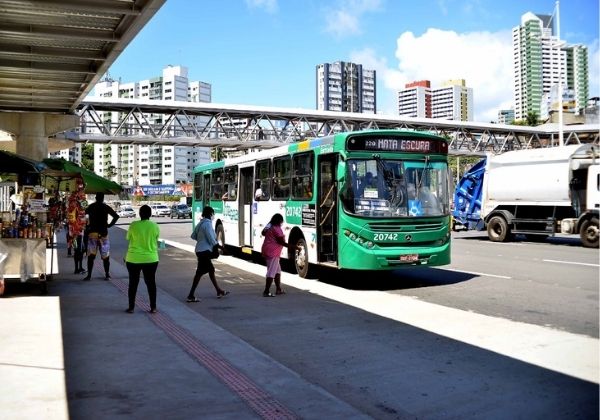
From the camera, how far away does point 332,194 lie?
12.7 m

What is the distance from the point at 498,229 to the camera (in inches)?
965

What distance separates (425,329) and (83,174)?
9.43m

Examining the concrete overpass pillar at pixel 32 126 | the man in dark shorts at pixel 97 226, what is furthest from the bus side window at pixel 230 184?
the concrete overpass pillar at pixel 32 126

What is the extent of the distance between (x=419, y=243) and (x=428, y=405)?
6.93 meters

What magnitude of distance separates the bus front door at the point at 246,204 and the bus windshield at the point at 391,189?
5.65 m

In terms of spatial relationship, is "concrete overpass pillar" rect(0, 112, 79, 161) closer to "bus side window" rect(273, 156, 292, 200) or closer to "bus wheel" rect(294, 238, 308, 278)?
"bus side window" rect(273, 156, 292, 200)

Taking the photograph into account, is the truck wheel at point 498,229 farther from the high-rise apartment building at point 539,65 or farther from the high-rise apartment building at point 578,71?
the high-rise apartment building at point 578,71

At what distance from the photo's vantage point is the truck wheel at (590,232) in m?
20.4

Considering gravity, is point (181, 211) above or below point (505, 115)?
below

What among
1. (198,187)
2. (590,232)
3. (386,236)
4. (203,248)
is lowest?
(590,232)

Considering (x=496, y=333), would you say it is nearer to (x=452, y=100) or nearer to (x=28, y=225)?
(x=28, y=225)

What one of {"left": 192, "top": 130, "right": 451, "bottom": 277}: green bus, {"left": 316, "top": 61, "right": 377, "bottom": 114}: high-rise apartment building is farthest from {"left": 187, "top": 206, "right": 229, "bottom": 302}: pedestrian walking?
{"left": 316, "top": 61, "right": 377, "bottom": 114}: high-rise apartment building

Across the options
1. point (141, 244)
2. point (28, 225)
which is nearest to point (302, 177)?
point (141, 244)

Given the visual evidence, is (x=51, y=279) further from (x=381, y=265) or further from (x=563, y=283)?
(x=563, y=283)
